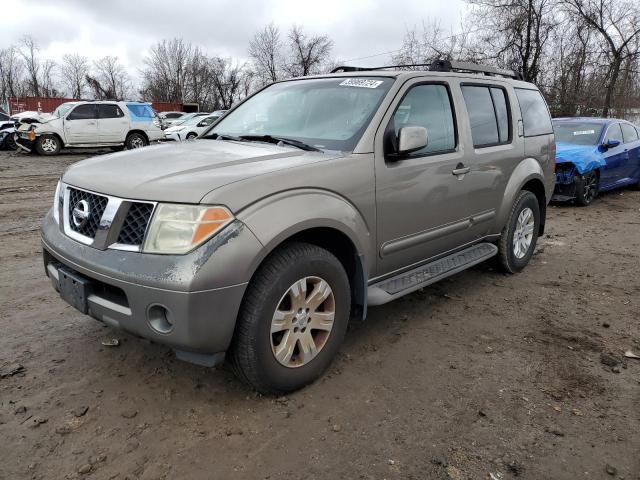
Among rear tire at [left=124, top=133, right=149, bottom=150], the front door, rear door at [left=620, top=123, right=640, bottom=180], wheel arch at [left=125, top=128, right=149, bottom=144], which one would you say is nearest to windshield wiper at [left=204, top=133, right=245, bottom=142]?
the front door

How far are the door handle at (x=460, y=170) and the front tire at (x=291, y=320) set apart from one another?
1376 mm

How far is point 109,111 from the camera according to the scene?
1698 centimetres

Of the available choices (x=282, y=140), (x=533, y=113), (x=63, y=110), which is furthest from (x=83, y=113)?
(x=282, y=140)

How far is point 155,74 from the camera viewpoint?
64.3 metres

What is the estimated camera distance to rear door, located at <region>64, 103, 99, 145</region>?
653 inches

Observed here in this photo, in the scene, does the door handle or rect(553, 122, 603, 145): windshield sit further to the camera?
rect(553, 122, 603, 145): windshield

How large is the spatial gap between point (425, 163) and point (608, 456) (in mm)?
1994

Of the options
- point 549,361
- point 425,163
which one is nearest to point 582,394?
point 549,361

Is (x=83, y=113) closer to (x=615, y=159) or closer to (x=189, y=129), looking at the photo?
(x=189, y=129)

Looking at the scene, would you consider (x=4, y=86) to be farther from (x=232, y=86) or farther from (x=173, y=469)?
(x=173, y=469)

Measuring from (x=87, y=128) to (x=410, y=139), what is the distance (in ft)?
53.4

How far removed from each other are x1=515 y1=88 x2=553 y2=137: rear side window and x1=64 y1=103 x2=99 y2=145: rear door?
15319 millimetres

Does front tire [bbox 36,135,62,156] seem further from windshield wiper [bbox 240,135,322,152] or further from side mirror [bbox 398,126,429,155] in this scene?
side mirror [bbox 398,126,429,155]

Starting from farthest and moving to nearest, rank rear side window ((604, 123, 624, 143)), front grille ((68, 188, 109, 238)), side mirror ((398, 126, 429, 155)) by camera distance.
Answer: rear side window ((604, 123, 624, 143)) → side mirror ((398, 126, 429, 155)) → front grille ((68, 188, 109, 238))
